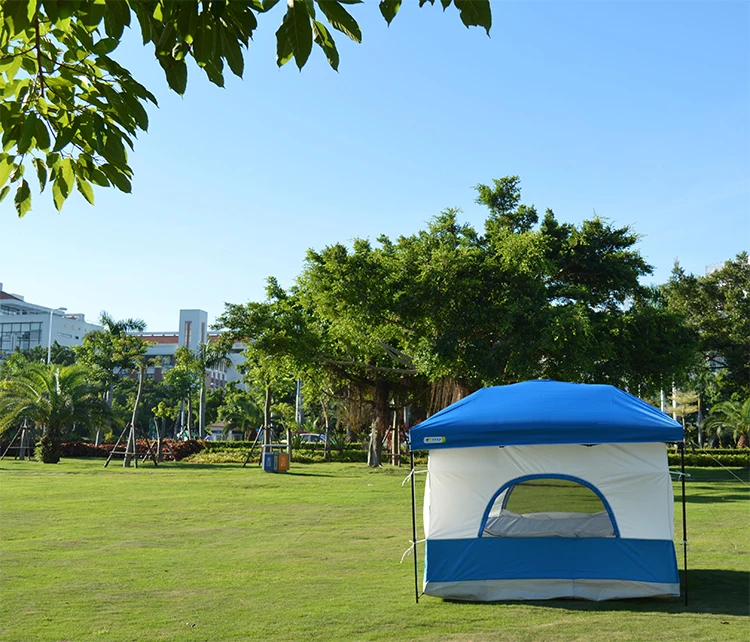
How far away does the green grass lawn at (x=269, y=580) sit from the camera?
24.3 feet

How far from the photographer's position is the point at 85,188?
4203 millimetres

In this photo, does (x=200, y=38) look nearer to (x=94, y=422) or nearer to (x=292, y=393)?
(x=94, y=422)

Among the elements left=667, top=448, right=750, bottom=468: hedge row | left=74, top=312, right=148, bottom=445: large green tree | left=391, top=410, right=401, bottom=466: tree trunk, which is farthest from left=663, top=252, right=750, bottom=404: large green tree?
left=74, top=312, right=148, bottom=445: large green tree

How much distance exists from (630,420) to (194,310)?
4259 inches

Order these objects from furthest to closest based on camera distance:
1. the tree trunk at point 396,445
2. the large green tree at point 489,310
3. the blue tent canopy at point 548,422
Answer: the tree trunk at point 396,445, the large green tree at point 489,310, the blue tent canopy at point 548,422

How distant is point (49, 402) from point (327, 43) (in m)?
34.6

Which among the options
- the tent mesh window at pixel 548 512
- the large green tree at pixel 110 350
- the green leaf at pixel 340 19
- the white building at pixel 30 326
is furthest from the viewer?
the white building at pixel 30 326

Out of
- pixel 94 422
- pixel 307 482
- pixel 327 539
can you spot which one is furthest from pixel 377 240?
pixel 327 539

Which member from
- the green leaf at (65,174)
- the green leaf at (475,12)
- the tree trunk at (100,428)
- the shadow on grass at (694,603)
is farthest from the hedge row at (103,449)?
the green leaf at (475,12)

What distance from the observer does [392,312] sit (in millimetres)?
27562

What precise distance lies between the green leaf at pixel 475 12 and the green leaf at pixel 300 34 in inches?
24.5

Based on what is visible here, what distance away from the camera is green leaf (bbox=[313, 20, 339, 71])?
354 cm

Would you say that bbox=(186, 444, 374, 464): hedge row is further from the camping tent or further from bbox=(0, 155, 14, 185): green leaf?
bbox=(0, 155, 14, 185): green leaf

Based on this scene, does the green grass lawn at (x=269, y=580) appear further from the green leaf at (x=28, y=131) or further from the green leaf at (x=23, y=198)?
the green leaf at (x=28, y=131)
